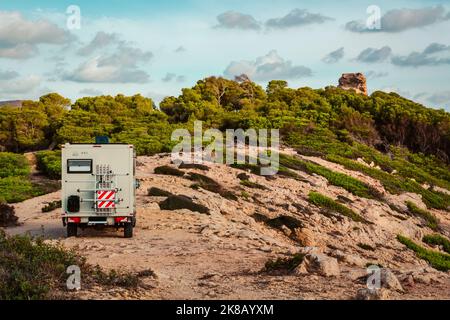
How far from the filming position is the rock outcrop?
9269 centimetres

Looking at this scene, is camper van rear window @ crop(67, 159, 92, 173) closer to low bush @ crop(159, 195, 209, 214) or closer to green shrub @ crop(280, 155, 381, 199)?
low bush @ crop(159, 195, 209, 214)

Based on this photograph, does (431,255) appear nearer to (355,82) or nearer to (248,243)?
(248,243)

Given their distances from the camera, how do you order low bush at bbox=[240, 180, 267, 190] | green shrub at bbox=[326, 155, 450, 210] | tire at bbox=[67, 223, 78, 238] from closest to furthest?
1. tire at bbox=[67, 223, 78, 238]
2. low bush at bbox=[240, 180, 267, 190]
3. green shrub at bbox=[326, 155, 450, 210]

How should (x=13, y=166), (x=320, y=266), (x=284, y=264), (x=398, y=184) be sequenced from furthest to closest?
(x=398, y=184)
(x=13, y=166)
(x=284, y=264)
(x=320, y=266)

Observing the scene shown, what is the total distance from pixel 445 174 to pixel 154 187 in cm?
3400

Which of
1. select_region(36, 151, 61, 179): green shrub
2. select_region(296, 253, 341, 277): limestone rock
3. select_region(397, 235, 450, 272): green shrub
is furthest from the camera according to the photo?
select_region(36, 151, 61, 179): green shrub

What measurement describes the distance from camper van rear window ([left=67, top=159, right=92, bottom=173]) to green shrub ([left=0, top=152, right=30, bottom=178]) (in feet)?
63.9

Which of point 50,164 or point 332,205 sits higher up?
point 50,164

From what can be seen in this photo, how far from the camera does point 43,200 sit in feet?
88.4

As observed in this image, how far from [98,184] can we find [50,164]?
19660mm

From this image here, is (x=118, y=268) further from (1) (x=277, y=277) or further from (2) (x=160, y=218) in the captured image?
(2) (x=160, y=218)

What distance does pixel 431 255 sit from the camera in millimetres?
25312

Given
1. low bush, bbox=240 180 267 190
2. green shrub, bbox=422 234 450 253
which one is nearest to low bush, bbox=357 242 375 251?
green shrub, bbox=422 234 450 253

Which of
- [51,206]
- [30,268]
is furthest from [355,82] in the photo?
[30,268]
